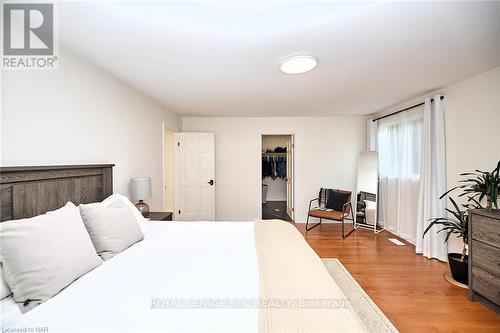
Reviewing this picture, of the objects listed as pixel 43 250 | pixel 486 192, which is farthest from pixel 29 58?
pixel 486 192

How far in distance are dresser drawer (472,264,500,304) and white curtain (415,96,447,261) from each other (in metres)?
0.95

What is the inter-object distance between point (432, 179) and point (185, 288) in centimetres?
342

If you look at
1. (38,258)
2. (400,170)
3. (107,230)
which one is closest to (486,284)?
(400,170)

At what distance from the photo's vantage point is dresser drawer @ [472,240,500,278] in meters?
1.85

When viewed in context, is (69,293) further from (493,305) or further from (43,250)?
(493,305)

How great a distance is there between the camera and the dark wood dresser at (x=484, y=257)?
1.86m

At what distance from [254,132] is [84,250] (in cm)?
392

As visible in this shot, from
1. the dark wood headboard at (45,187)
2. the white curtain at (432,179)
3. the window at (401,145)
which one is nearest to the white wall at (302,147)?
the window at (401,145)

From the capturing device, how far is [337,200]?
13.9ft

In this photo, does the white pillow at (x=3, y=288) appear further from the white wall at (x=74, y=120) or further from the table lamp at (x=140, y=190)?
the table lamp at (x=140, y=190)

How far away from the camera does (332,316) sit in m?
0.90

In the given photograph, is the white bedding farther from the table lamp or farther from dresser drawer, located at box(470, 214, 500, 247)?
dresser drawer, located at box(470, 214, 500, 247)

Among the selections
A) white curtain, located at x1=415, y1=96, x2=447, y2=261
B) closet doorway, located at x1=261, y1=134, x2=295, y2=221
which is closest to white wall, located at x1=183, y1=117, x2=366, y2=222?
white curtain, located at x1=415, y1=96, x2=447, y2=261

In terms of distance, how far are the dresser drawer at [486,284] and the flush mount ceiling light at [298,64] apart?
246 cm
